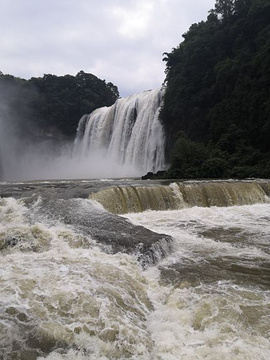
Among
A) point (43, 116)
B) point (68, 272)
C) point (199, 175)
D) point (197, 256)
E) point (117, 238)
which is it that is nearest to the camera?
point (68, 272)

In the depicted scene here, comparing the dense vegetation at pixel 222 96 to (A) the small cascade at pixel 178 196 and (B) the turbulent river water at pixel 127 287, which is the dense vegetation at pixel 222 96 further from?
(B) the turbulent river water at pixel 127 287

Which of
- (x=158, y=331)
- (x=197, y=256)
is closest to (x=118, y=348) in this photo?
(x=158, y=331)

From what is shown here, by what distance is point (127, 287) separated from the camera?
4156mm

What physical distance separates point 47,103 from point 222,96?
27.4m

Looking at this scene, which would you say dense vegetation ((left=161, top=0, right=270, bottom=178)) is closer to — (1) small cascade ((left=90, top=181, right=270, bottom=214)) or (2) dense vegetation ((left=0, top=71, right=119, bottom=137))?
(1) small cascade ((left=90, top=181, right=270, bottom=214))

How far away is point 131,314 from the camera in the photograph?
3.53m

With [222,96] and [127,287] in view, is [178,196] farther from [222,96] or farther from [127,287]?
[222,96]

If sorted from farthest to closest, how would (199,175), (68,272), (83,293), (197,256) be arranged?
(199,175) < (197,256) < (68,272) < (83,293)

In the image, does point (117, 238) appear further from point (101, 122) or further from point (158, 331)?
point (101, 122)

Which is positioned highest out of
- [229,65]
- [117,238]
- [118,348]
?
[229,65]

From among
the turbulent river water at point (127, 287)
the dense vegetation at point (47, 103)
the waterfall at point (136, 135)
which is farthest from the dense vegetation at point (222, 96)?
the dense vegetation at point (47, 103)

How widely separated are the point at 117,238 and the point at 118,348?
3027 millimetres

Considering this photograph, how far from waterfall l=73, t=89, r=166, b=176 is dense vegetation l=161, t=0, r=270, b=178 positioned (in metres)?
1.14

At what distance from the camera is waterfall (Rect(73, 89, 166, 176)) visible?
26359 millimetres
